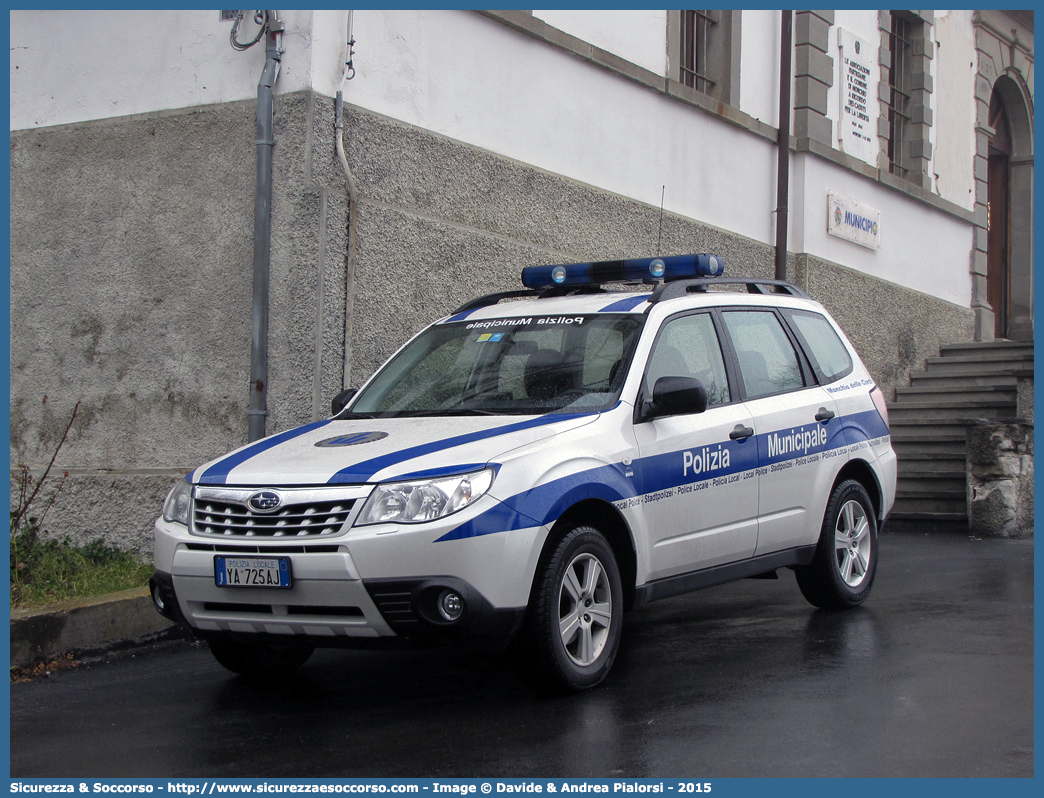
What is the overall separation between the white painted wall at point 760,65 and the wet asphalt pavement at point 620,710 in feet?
27.3

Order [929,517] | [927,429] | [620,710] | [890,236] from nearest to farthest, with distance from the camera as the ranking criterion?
[620,710]
[929,517]
[927,429]
[890,236]

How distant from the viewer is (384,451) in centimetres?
512

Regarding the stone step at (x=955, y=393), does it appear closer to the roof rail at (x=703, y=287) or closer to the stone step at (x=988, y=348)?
the stone step at (x=988, y=348)

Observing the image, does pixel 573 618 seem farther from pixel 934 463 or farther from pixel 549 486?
pixel 934 463

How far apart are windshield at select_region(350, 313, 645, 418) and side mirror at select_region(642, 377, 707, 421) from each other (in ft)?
0.64

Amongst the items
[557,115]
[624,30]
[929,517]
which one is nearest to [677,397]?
[557,115]

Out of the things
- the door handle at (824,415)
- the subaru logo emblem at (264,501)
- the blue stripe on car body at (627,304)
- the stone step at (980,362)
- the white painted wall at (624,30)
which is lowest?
the subaru logo emblem at (264,501)

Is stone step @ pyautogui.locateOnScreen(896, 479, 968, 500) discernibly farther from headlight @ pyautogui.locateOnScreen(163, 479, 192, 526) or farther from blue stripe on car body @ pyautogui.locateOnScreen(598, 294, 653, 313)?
headlight @ pyautogui.locateOnScreen(163, 479, 192, 526)

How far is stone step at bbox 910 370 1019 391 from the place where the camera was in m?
14.9

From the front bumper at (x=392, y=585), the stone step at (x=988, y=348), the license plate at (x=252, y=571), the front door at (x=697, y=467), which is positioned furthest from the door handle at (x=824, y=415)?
the stone step at (x=988, y=348)

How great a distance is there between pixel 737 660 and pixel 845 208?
10.6 metres

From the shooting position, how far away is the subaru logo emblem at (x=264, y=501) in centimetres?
496

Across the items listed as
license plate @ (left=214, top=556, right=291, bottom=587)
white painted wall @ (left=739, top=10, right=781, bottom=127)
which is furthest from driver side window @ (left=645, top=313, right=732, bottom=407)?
white painted wall @ (left=739, top=10, right=781, bottom=127)

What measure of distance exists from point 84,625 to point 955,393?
1170 centimetres
